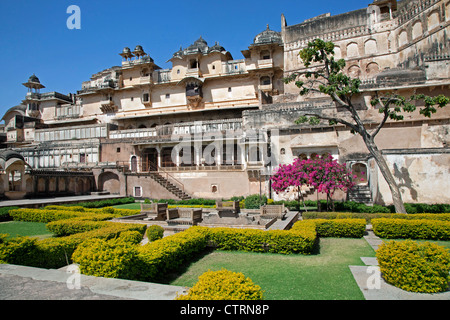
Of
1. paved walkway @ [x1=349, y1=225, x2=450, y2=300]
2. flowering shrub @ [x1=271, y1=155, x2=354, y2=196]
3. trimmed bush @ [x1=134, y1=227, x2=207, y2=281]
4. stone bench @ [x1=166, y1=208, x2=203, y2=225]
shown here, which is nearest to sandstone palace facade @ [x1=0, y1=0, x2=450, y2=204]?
flowering shrub @ [x1=271, y1=155, x2=354, y2=196]

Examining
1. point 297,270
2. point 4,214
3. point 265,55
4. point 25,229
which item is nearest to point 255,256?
point 297,270

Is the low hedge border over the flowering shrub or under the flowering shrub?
under

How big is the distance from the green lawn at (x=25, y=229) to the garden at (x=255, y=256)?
280 millimetres

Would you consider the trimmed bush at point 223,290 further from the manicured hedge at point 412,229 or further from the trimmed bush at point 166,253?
the manicured hedge at point 412,229

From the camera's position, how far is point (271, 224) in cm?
1357

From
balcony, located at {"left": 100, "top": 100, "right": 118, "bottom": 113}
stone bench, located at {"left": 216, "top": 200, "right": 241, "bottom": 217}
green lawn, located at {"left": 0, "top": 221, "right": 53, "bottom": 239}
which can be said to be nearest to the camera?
green lawn, located at {"left": 0, "top": 221, "right": 53, "bottom": 239}

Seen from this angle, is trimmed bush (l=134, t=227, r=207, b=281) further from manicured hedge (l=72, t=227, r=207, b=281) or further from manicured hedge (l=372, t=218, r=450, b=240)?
manicured hedge (l=372, t=218, r=450, b=240)

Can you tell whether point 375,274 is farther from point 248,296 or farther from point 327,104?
point 327,104

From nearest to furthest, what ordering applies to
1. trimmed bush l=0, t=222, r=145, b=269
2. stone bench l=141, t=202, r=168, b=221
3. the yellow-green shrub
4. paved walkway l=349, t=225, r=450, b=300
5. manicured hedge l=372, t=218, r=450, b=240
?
paved walkway l=349, t=225, r=450, b=300 < trimmed bush l=0, t=222, r=145, b=269 < manicured hedge l=372, t=218, r=450, b=240 < the yellow-green shrub < stone bench l=141, t=202, r=168, b=221

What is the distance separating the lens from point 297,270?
8156 millimetres

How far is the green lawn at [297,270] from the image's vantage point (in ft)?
21.4

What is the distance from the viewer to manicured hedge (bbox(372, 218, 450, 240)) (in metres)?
11.7

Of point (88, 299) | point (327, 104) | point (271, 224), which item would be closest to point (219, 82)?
point (327, 104)

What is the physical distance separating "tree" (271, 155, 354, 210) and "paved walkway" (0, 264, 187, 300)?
1339 cm
